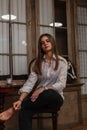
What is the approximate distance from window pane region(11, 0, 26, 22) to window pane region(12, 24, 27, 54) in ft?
0.41

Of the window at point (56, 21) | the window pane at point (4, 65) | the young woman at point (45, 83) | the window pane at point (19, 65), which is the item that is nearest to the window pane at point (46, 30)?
the window at point (56, 21)

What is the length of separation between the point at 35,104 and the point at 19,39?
1.77 metres

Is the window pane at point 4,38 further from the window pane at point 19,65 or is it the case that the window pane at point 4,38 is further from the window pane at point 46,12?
the window pane at point 46,12

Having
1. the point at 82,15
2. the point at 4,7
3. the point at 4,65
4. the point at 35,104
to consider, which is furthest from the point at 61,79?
the point at 82,15

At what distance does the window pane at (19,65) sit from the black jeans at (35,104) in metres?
1.51

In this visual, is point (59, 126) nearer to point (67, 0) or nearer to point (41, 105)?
point (41, 105)

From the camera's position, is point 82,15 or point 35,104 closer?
point 35,104

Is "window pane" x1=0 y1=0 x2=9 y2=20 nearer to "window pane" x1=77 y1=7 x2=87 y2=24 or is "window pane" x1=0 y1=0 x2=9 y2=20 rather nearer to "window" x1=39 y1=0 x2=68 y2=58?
"window" x1=39 y1=0 x2=68 y2=58

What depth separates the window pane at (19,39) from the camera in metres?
4.09

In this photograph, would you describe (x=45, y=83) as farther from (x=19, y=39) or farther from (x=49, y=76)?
(x=19, y=39)

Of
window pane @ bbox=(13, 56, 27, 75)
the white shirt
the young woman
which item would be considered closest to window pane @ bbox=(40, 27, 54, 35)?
window pane @ bbox=(13, 56, 27, 75)

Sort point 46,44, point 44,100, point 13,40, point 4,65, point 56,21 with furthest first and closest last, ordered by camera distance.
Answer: point 56,21 < point 13,40 < point 4,65 < point 46,44 < point 44,100

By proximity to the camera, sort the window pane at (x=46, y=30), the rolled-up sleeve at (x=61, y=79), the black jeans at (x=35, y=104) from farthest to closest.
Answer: the window pane at (x=46, y=30)
the rolled-up sleeve at (x=61, y=79)
the black jeans at (x=35, y=104)

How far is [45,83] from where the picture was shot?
9.30ft
